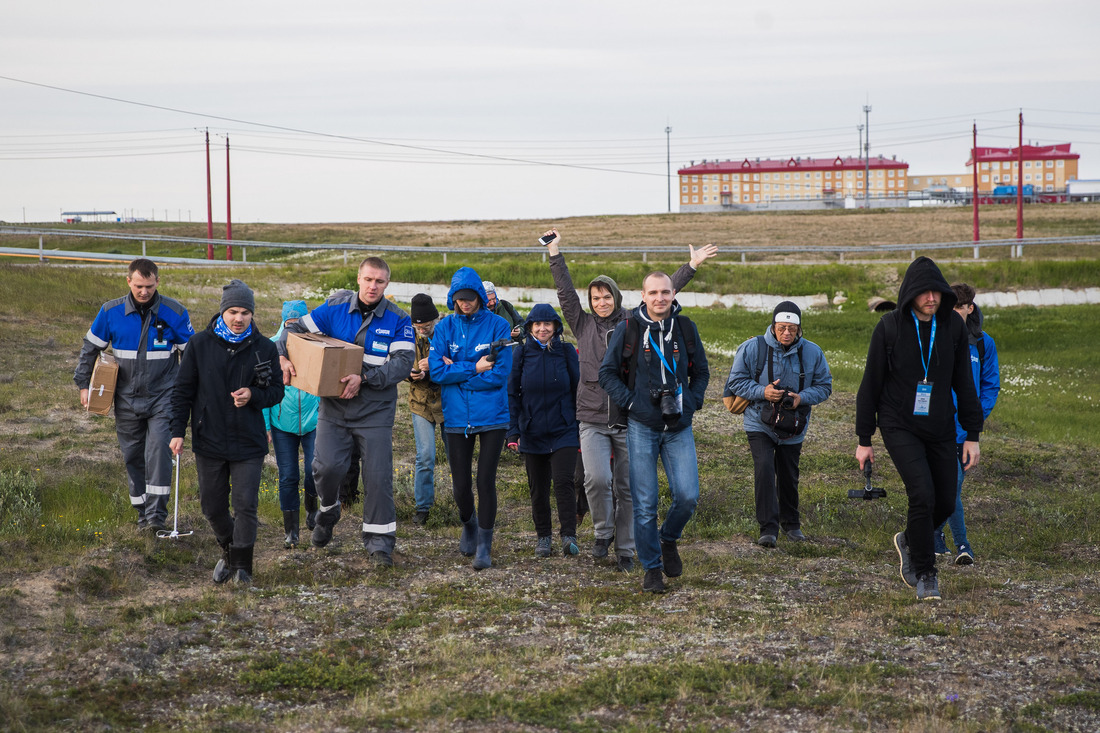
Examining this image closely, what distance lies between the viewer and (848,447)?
13.9 metres

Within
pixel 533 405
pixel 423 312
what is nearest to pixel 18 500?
pixel 423 312

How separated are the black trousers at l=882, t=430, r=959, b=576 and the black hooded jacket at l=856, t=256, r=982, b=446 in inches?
Result: 3.0

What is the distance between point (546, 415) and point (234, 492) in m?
2.39

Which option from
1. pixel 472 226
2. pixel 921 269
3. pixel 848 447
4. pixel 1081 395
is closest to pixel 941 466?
pixel 921 269

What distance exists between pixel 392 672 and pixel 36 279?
20552 mm

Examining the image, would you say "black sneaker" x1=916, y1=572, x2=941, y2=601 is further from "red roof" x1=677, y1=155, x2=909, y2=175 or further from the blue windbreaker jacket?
"red roof" x1=677, y1=155, x2=909, y2=175

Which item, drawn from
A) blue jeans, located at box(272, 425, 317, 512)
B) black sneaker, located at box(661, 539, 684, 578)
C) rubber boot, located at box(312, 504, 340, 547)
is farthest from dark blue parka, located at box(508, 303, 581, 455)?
blue jeans, located at box(272, 425, 317, 512)

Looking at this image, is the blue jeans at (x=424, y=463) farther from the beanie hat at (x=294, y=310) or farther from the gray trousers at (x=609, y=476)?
the gray trousers at (x=609, y=476)

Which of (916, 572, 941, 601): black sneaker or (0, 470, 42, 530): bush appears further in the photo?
(0, 470, 42, 530): bush

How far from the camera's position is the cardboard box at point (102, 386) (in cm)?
834

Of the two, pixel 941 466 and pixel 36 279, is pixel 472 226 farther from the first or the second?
pixel 941 466

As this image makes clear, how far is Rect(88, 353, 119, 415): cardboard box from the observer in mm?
8336

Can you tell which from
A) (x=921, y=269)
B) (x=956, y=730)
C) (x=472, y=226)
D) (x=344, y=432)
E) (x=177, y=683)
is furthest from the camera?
(x=472, y=226)

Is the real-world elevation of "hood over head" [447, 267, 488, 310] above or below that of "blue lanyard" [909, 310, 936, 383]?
above
